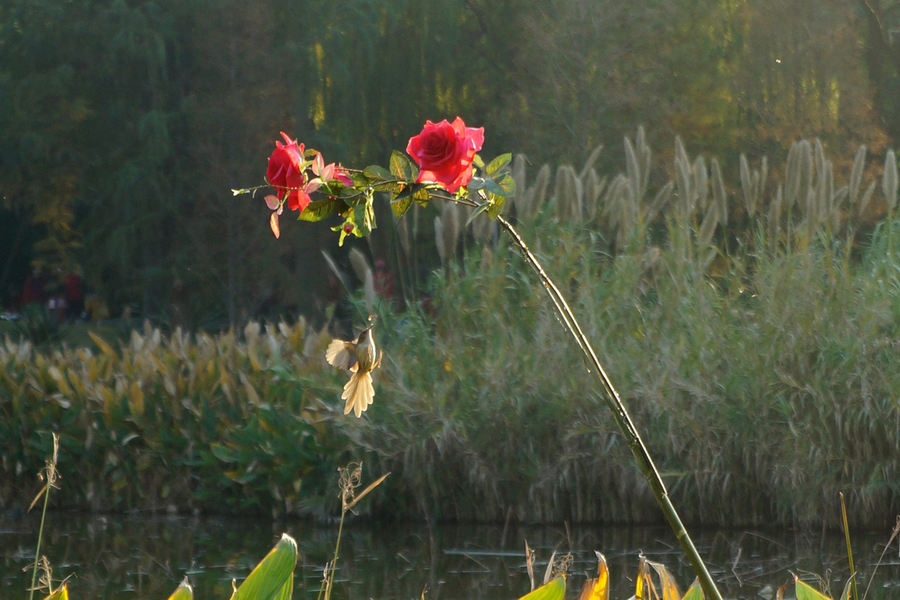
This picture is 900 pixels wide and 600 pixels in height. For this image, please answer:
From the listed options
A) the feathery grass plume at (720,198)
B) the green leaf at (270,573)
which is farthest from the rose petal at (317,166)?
the feathery grass plume at (720,198)

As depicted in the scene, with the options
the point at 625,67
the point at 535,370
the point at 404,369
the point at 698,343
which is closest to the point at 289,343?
the point at 404,369

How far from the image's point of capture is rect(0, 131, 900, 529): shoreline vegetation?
4832mm

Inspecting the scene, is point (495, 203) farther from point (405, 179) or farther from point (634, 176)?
point (634, 176)

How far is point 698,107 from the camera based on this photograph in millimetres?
16672

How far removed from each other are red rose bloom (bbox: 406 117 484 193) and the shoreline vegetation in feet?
11.5

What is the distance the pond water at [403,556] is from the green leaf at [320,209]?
2653mm

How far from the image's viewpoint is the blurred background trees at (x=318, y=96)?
645 inches

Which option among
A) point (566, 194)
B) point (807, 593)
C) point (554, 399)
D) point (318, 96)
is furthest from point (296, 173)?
point (318, 96)

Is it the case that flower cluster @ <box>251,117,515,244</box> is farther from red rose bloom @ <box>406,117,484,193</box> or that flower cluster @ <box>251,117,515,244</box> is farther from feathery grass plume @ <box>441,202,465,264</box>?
feathery grass plume @ <box>441,202,465,264</box>

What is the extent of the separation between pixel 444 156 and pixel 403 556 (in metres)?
3.38

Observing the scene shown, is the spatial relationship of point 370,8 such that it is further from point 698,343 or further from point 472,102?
point 698,343

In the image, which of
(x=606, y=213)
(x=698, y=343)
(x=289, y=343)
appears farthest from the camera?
(x=289, y=343)

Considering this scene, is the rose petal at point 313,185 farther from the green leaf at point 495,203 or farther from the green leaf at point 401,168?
the green leaf at point 495,203

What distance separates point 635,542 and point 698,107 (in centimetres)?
1301
